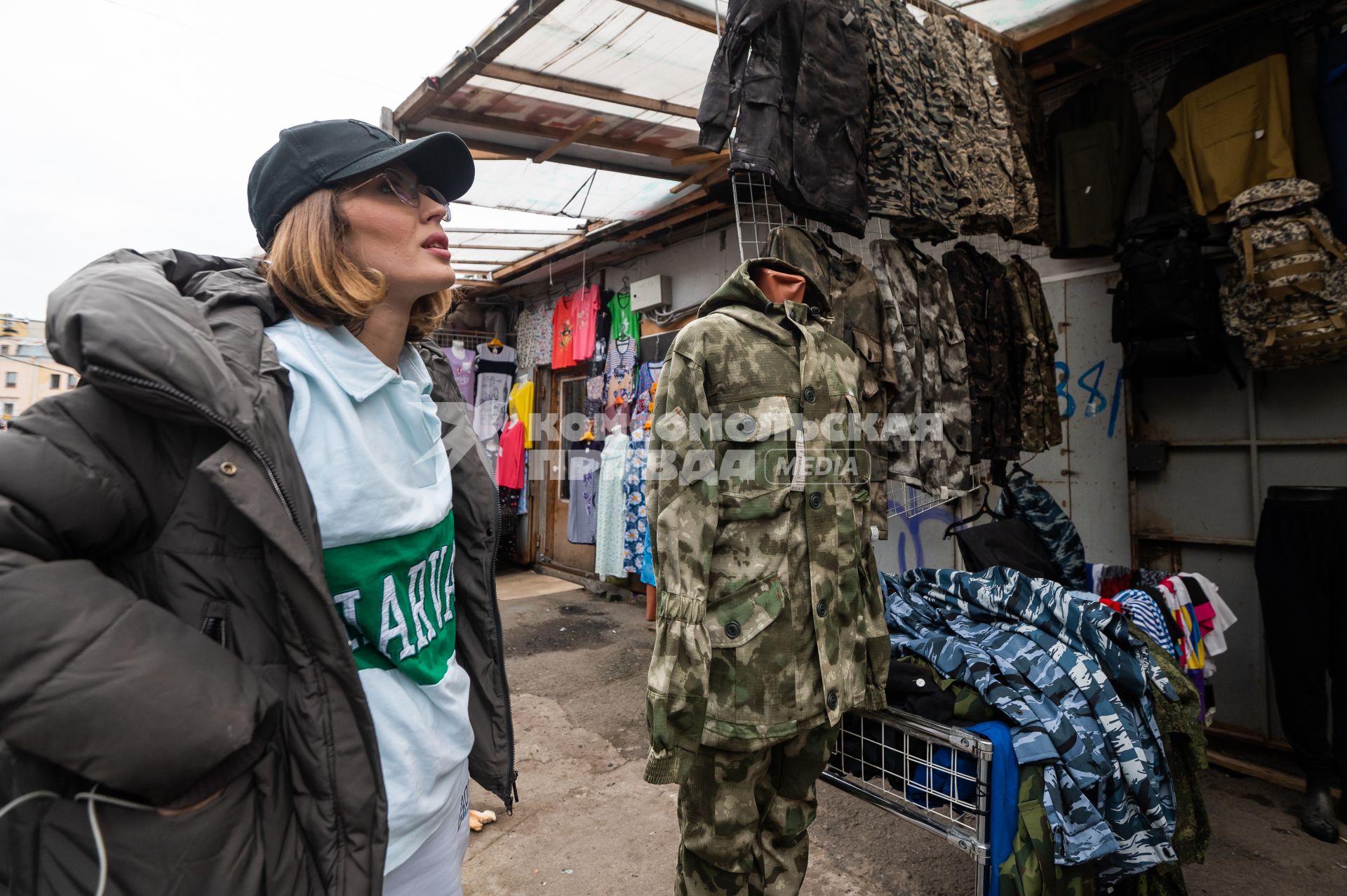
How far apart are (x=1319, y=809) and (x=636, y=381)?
509cm

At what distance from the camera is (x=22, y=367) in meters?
1.56

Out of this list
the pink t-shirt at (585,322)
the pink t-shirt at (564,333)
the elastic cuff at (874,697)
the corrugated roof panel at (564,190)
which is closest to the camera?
the elastic cuff at (874,697)

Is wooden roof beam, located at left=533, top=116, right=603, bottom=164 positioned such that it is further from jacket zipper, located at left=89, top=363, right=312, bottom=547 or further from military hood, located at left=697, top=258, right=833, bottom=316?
jacket zipper, located at left=89, top=363, right=312, bottom=547

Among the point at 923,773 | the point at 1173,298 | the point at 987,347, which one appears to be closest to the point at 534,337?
the point at 987,347

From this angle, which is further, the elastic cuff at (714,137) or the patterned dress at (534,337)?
the patterned dress at (534,337)

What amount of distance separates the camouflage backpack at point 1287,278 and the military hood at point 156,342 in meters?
3.73

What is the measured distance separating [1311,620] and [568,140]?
4.30 meters

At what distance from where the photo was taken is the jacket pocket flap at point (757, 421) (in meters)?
1.85

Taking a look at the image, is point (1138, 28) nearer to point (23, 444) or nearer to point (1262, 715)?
point (1262, 715)

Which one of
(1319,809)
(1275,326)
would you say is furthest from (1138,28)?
(1319,809)

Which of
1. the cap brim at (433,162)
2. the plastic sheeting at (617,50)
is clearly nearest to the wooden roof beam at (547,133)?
the plastic sheeting at (617,50)

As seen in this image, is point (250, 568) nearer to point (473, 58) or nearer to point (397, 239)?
point (397, 239)

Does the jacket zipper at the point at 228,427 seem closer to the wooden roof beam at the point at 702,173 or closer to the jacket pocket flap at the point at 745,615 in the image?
the jacket pocket flap at the point at 745,615

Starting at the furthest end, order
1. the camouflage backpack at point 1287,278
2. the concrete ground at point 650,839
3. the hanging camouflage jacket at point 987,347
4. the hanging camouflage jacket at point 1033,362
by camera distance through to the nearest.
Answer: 1. the hanging camouflage jacket at point 1033,362
2. the hanging camouflage jacket at point 987,347
3. the camouflage backpack at point 1287,278
4. the concrete ground at point 650,839
